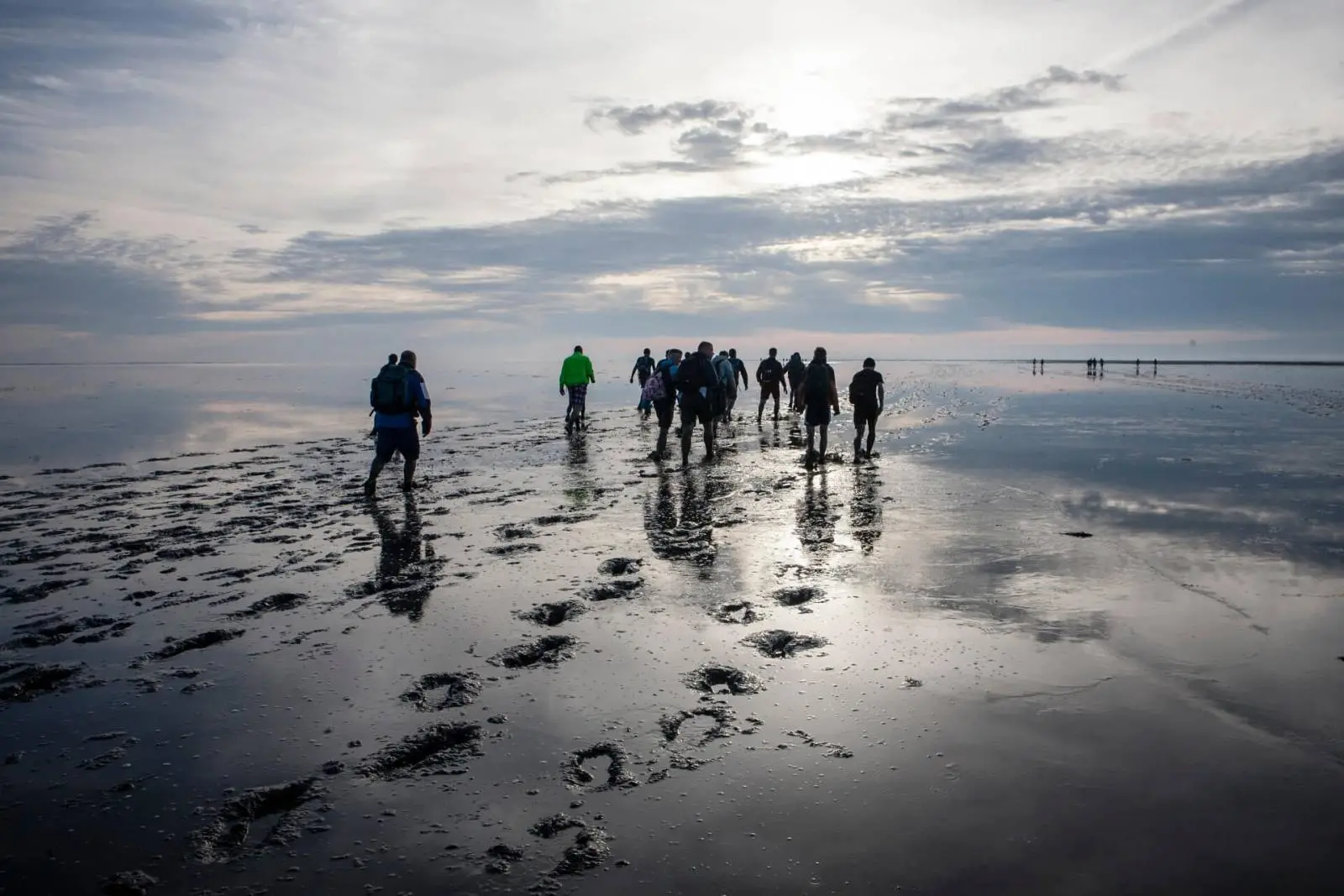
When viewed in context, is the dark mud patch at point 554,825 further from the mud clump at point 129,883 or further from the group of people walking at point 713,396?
the group of people walking at point 713,396

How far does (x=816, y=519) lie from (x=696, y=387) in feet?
20.0

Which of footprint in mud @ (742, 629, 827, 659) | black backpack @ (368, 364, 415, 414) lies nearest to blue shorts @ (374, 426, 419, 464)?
black backpack @ (368, 364, 415, 414)

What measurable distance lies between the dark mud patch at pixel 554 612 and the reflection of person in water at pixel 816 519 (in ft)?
11.1

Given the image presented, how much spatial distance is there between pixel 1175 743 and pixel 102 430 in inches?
1346

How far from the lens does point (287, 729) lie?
534 centimetres

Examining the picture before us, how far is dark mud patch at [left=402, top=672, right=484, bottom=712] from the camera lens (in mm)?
5691

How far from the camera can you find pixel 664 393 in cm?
2031

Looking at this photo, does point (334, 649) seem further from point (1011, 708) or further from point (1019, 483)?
point (1019, 483)

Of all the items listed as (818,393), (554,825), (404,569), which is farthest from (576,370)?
(554,825)

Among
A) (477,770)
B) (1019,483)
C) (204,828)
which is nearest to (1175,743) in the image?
(477,770)

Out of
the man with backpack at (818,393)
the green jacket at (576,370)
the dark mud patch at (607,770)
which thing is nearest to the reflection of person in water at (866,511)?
the man with backpack at (818,393)

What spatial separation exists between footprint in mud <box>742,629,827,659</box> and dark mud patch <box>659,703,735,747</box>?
1.06 m

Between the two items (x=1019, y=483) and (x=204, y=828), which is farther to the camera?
(x=1019, y=483)

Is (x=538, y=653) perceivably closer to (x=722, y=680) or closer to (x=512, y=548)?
(x=722, y=680)
